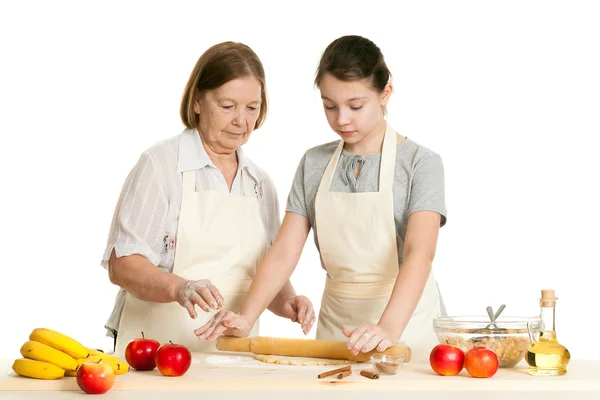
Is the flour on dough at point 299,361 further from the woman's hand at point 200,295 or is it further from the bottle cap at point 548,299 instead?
the bottle cap at point 548,299

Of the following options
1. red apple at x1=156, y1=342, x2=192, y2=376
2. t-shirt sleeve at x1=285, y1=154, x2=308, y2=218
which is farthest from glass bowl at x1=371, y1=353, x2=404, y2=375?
t-shirt sleeve at x1=285, y1=154, x2=308, y2=218

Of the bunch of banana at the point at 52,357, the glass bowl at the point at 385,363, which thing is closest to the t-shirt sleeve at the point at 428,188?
the glass bowl at the point at 385,363

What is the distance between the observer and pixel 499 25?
479cm

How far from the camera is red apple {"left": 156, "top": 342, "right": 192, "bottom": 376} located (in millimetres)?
2086

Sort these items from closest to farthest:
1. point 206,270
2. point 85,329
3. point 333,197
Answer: point 333,197, point 206,270, point 85,329

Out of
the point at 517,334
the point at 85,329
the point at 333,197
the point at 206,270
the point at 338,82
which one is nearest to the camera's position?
the point at 517,334

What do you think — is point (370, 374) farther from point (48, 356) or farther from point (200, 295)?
point (48, 356)

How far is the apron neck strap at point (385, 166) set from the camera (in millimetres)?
2645

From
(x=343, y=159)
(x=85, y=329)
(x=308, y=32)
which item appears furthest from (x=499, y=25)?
(x=85, y=329)

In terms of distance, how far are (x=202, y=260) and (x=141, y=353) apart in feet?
2.37

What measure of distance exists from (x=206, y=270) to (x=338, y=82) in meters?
0.79

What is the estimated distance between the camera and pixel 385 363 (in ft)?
6.91

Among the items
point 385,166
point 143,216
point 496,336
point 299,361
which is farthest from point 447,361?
point 143,216

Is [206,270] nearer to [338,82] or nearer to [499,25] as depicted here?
[338,82]
